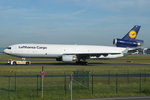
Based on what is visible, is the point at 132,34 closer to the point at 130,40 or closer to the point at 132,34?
the point at 132,34

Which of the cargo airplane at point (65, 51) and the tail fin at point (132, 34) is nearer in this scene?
the cargo airplane at point (65, 51)

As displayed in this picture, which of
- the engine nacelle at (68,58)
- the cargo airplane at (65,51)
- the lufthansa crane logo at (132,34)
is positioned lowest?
the engine nacelle at (68,58)

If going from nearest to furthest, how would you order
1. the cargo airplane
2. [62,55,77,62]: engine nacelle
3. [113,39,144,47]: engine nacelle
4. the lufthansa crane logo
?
[62,55,77,62]: engine nacelle → the cargo airplane → [113,39,144,47]: engine nacelle → the lufthansa crane logo

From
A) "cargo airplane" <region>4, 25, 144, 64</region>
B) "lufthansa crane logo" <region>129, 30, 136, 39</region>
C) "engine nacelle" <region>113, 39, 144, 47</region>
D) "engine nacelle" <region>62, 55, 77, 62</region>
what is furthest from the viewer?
"lufthansa crane logo" <region>129, 30, 136, 39</region>

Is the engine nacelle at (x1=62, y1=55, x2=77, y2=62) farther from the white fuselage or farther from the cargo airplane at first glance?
the white fuselage

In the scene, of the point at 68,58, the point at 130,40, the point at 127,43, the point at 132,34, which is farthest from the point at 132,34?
the point at 68,58

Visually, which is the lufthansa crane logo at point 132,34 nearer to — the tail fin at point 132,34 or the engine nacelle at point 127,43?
the tail fin at point 132,34

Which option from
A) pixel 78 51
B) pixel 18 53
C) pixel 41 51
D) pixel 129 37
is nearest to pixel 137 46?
pixel 129 37

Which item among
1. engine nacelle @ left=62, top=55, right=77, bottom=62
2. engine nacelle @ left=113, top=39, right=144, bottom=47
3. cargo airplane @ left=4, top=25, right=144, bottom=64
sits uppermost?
engine nacelle @ left=113, top=39, right=144, bottom=47

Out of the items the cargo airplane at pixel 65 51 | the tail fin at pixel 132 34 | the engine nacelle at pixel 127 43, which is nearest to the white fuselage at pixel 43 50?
the cargo airplane at pixel 65 51

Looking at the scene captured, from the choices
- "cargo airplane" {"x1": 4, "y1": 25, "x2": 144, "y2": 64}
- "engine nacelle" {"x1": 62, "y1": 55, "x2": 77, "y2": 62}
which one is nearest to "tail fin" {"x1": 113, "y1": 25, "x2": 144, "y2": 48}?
"cargo airplane" {"x1": 4, "y1": 25, "x2": 144, "y2": 64}

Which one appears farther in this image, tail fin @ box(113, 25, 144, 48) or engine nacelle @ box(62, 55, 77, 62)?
tail fin @ box(113, 25, 144, 48)

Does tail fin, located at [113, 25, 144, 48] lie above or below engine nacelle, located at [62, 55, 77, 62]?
above

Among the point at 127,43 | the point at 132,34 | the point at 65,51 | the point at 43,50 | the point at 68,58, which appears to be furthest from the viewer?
the point at 132,34
